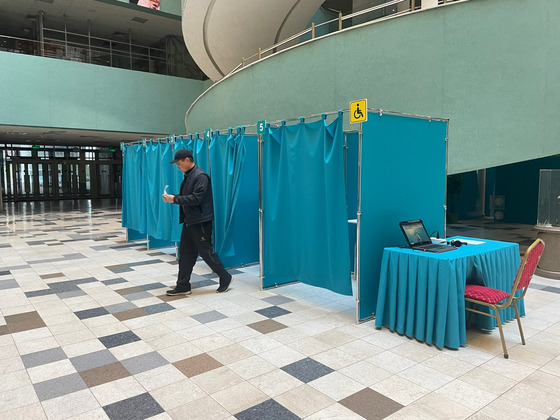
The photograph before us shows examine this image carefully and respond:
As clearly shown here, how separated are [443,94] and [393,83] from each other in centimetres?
84

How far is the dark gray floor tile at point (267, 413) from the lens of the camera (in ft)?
8.14

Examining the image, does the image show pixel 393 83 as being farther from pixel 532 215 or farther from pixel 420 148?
pixel 532 215

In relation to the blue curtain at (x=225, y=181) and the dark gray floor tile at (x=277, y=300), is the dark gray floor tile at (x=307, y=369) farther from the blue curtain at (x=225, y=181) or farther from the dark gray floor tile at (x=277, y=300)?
the blue curtain at (x=225, y=181)

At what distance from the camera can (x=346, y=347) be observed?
137 inches

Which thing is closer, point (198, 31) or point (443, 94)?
point (443, 94)

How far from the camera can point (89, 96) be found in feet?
48.4

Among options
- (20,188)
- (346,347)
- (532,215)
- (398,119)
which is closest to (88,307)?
(346,347)

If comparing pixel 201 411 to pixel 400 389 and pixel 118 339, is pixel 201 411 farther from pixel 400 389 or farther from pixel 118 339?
pixel 118 339

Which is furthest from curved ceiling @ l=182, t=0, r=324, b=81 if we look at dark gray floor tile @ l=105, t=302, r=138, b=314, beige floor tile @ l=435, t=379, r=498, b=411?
beige floor tile @ l=435, t=379, r=498, b=411

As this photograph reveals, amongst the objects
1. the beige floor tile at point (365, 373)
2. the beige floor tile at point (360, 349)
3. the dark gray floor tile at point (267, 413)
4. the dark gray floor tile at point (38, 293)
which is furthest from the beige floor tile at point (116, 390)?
the dark gray floor tile at point (38, 293)

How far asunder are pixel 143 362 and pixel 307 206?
220cm

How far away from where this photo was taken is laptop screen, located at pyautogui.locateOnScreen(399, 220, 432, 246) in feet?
12.7

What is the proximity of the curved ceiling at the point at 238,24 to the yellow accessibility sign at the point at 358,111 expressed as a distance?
32.1ft

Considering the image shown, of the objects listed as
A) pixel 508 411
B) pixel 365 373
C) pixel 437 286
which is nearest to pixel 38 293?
pixel 365 373
